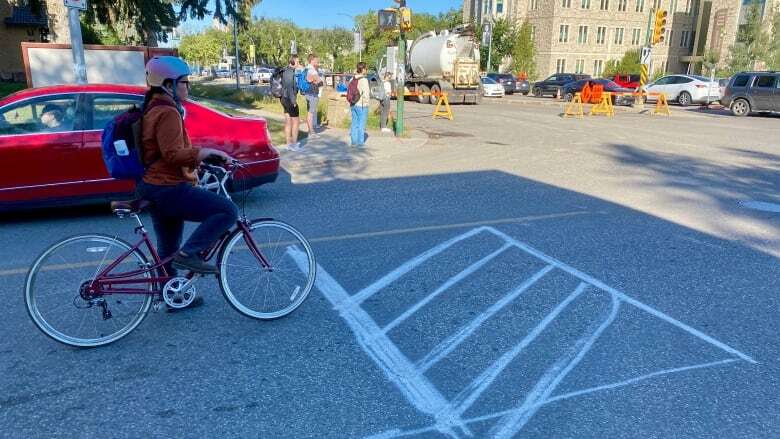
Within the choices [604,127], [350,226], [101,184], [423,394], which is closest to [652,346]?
[423,394]

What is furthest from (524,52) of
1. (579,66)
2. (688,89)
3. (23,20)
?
(23,20)

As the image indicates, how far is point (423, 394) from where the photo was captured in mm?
3232

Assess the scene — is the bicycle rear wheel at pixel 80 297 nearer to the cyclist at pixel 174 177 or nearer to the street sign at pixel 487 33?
the cyclist at pixel 174 177

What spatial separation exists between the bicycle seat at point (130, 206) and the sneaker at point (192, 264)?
0.39m

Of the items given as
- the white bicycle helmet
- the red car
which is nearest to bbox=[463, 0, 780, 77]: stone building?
the red car

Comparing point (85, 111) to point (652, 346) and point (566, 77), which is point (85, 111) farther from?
point (566, 77)

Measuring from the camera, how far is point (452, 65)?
29.5 m

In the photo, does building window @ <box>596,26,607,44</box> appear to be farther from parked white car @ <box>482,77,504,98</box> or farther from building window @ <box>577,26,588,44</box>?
parked white car @ <box>482,77,504,98</box>

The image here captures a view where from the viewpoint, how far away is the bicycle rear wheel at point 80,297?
3615 mm

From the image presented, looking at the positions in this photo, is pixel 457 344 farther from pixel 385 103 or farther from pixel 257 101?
pixel 257 101

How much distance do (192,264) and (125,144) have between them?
891 millimetres

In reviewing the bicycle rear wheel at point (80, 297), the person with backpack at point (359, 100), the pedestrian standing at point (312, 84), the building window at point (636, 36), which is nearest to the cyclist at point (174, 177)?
the bicycle rear wheel at point (80, 297)


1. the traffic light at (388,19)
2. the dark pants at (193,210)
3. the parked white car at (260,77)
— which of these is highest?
the traffic light at (388,19)

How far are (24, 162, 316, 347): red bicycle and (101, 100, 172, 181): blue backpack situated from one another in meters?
0.23
